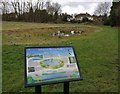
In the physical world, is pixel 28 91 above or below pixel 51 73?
below

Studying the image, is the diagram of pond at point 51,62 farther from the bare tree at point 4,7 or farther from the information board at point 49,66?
the bare tree at point 4,7

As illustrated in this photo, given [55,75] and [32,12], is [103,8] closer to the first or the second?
[32,12]

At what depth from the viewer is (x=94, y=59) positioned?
9281 millimetres

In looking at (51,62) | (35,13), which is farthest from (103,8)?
(51,62)

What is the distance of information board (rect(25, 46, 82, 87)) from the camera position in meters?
3.65

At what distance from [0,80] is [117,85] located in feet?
10.7

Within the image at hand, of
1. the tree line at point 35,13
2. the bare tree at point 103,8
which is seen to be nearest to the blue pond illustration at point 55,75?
the tree line at point 35,13

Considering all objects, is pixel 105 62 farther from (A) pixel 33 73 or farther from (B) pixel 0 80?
(A) pixel 33 73

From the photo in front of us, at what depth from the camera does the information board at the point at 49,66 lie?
3648 millimetres

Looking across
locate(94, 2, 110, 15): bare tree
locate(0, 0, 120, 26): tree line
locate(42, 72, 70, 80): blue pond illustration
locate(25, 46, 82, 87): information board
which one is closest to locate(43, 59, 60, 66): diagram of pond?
locate(25, 46, 82, 87): information board

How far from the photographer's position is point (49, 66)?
3.85 meters

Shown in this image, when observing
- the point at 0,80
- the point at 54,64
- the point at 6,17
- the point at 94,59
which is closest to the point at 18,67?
the point at 0,80

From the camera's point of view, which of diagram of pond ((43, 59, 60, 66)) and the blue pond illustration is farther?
diagram of pond ((43, 59, 60, 66))

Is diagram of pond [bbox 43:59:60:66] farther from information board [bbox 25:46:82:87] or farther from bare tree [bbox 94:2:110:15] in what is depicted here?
bare tree [bbox 94:2:110:15]
